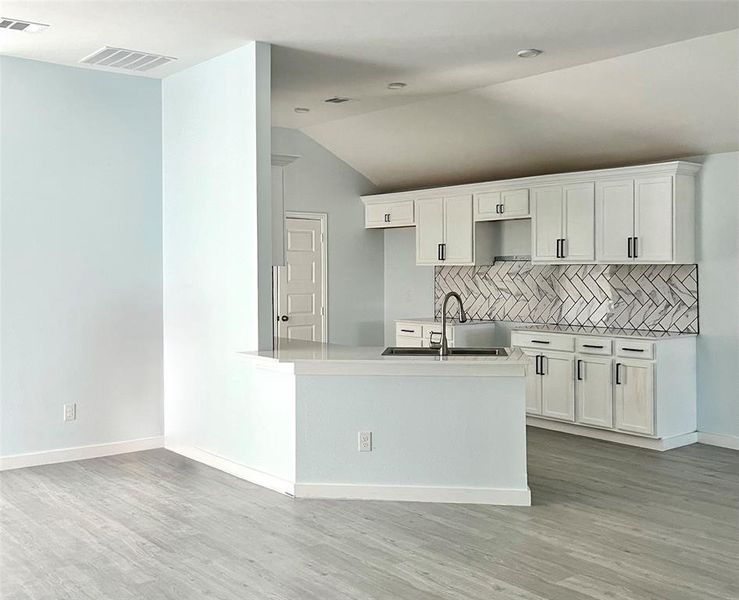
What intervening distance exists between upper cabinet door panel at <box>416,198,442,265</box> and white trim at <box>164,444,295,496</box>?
3.36 meters

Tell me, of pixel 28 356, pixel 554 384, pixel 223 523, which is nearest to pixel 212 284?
Result: pixel 28 356

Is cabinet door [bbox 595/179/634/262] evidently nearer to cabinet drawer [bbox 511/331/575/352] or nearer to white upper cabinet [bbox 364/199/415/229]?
cabinet drawer [bbox 511/331/575/352]

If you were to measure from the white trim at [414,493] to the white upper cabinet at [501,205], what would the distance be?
3303 millimetres

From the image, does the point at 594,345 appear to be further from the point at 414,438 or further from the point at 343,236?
the point at 343,236

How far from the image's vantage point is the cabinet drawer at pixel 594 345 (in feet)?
21.8

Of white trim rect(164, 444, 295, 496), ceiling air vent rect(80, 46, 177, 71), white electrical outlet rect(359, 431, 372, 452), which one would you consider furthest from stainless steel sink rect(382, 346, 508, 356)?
ceiling air vent rect(80, 46, 177, 71)

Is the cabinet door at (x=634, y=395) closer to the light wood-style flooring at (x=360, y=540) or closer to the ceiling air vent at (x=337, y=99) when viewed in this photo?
the light wood-style flooring at (x=360, y=540)

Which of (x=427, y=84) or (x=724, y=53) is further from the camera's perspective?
(x=427, y=84)

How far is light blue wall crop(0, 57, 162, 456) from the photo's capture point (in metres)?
5.81

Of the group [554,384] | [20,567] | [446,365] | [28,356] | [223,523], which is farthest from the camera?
[554,384]

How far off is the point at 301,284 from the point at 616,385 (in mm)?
3640

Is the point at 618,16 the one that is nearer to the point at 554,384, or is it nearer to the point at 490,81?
the point at 490,81

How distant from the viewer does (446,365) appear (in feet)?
15.9

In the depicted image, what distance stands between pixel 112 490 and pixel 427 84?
148 inches
